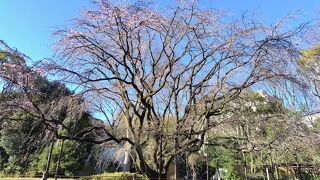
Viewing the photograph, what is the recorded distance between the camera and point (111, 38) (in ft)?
22.5

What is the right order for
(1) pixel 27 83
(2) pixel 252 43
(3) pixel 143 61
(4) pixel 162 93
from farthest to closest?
(4) pixel 162 93 → (3) pixel 143 61 → (2) pixel 252 43 → (1) pixel 27 83

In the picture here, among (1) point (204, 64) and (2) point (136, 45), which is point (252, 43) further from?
(2) point (136, 45)

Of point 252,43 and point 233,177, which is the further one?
point 233,177

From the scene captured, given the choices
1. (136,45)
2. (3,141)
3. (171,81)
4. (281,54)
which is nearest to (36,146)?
(136,45)

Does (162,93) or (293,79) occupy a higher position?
(162,93)

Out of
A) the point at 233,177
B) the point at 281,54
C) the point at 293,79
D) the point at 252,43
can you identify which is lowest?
the point at 233,177

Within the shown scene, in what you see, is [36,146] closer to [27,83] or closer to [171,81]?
[27,83]

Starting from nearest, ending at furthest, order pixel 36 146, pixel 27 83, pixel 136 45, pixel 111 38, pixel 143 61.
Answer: pixel 27 83, pixel 36 146, pixel 111 38, pixel 136 45, pixel 143 61

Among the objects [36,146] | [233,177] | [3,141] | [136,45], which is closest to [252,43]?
[136,45]

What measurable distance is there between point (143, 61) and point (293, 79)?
4.22 metres

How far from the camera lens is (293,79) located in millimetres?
6059

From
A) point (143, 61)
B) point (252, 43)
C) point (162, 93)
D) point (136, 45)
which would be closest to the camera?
point (252, 43)

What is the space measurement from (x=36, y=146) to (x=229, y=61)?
4.78 meters

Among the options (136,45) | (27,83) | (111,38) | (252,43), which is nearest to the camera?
(27,83)
